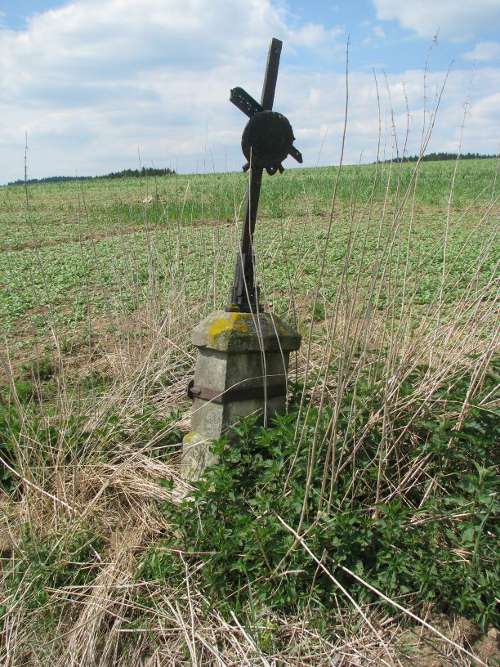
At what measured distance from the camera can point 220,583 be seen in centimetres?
231

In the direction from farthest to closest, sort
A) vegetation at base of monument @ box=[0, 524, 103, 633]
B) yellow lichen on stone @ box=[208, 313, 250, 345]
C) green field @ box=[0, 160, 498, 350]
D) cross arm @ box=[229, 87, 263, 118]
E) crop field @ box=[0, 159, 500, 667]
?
1. green field @ box=[0, 160, 498, 350]
2. yellow lichen on stone @ box=[208, 313, 250, 345]
3. cross arm @ box=[229, 87, 263, 118]
4. vegetation at base of monument @ box=[0, 524, 103, 633]
5. crop field @ box=[0, 159, 500, 667]

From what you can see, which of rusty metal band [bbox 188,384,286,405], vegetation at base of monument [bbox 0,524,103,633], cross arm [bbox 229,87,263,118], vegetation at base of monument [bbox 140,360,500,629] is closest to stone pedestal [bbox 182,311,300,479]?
rusty metal band [bbox 188,384,286,405]

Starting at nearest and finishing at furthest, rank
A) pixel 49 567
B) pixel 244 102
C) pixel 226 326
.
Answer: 1. pixel 49 567
2. pixel 244 102
3. pixel 226 326

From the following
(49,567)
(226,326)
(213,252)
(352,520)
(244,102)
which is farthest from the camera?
(213,252)

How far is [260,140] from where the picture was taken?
2783mm

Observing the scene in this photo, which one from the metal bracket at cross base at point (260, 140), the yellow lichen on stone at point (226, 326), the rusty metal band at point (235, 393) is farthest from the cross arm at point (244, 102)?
the rusty metal band at point (235, 393)

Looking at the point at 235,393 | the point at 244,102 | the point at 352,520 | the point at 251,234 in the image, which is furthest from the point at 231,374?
the point at 244,102

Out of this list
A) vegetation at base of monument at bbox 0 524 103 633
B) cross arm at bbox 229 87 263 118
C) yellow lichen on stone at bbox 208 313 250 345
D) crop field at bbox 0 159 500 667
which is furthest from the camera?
yellow lichen on stone at bbox 208 313 250 345

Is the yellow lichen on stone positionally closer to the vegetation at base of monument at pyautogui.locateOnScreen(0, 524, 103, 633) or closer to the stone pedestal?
the stone pedestal

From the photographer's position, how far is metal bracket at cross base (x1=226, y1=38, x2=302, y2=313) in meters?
2.76

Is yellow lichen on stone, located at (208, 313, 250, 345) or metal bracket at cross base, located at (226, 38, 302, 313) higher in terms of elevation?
metal bracket at cross base, located at (226, 38, 302, 313)

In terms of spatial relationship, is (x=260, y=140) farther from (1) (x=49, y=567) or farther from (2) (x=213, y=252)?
(2) (x=213, y=252)

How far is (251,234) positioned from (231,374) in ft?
2.22

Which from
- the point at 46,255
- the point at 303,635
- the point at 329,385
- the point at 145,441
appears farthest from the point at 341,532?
the point at 46,255
